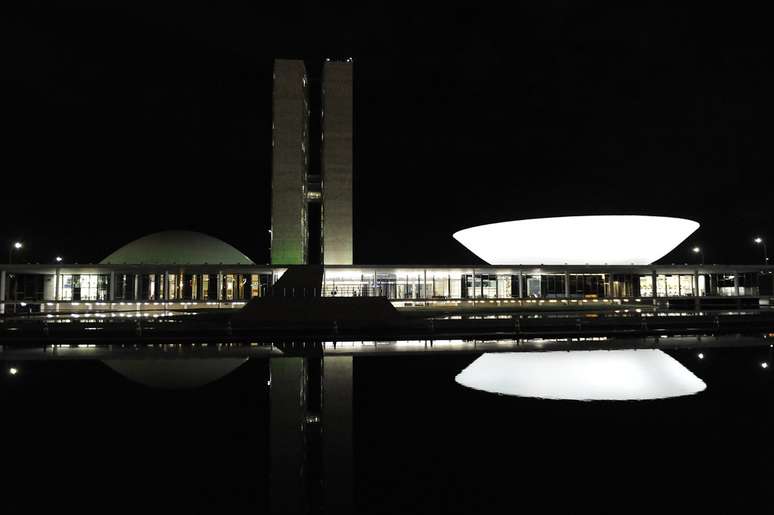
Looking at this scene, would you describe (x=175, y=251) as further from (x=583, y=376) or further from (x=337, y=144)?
(x=583, y=376)

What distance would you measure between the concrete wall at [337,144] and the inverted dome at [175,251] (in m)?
7.47

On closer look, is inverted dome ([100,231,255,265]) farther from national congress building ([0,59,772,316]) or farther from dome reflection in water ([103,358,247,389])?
dome reflection in water ([103,358,247,389])

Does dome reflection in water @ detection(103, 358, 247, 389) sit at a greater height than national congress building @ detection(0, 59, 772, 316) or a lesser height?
lesser

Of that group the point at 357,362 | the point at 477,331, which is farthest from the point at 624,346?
the point at 357,362

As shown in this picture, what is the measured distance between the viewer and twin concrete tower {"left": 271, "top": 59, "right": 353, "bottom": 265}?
1577 inches

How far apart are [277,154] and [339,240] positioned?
737 cm

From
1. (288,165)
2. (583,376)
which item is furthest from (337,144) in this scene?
(583,376)

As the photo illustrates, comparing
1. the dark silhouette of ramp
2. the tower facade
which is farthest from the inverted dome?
the dark silhouette of ramp

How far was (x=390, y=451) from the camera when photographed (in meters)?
5.50

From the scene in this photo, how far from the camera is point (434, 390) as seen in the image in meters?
8.59

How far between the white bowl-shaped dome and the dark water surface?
27859 mm

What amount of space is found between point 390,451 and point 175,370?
6463 mm

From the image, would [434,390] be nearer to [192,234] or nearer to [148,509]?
[148,509]

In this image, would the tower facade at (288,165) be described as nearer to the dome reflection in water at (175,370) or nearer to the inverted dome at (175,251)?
the inverted dome at (175,251)
